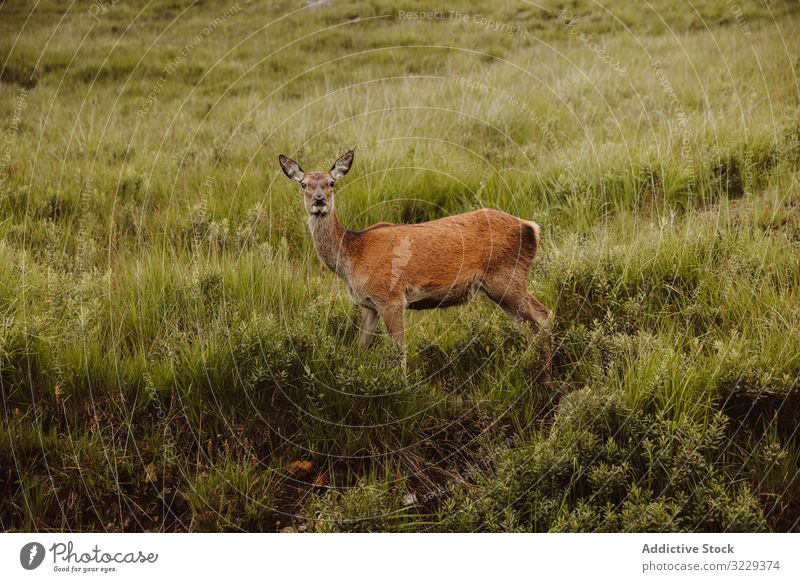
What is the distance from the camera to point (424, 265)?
527 cm

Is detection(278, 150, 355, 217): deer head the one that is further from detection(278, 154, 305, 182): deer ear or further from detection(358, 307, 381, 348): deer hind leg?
detection(358, 307, 381, 348): deer hind leg

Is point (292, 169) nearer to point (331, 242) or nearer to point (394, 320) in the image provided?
point (331, 242)

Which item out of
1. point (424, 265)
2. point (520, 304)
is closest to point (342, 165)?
point (424, 265)

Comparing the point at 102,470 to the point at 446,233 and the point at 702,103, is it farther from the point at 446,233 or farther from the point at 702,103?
the point at 702,103

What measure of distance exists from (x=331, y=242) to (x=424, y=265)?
73 cm

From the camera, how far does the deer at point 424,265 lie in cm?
523

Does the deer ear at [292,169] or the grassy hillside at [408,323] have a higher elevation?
the deer ear at [292,169]

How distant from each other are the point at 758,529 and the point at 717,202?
347 centimetres
